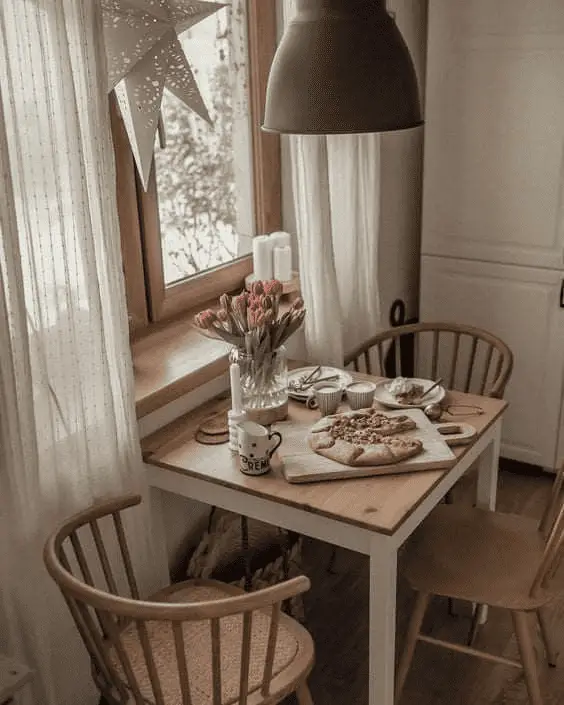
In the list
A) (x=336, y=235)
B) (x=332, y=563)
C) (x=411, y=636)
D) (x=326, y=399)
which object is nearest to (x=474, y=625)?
(x=411, y=636)

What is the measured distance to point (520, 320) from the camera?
10.2 feet

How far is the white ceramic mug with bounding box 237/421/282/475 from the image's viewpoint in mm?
1894

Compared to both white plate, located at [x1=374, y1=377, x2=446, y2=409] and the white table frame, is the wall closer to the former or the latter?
white plate, located at [x1=374, y1=377, x2=446, y2=409]

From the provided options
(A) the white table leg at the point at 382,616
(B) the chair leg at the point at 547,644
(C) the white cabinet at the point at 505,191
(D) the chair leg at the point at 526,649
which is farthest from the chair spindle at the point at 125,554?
(C) the white cabinet at the point at 505,191

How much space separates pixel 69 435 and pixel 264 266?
1.05 meters

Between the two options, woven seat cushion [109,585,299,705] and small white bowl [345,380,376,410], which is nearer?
woven seat cushion [109,585,299,705]

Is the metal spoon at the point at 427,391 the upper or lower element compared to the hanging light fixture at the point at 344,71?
lower

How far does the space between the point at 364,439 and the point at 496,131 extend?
4.85ft

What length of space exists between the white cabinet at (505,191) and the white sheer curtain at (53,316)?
1.69 meters

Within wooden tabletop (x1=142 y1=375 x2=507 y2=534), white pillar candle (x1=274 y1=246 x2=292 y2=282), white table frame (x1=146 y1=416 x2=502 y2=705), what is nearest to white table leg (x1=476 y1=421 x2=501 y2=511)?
wooden tabletop (x1=142 y1=375 x2=507 y2=534)

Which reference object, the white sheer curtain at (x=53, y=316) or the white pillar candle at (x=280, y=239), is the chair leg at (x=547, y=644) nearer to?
the white sheer curtain at (x=53, y=316)

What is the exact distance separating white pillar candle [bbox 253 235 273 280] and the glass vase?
1.75 feet

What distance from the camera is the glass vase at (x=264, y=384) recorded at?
6.89ft

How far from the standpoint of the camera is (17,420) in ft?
5.23
